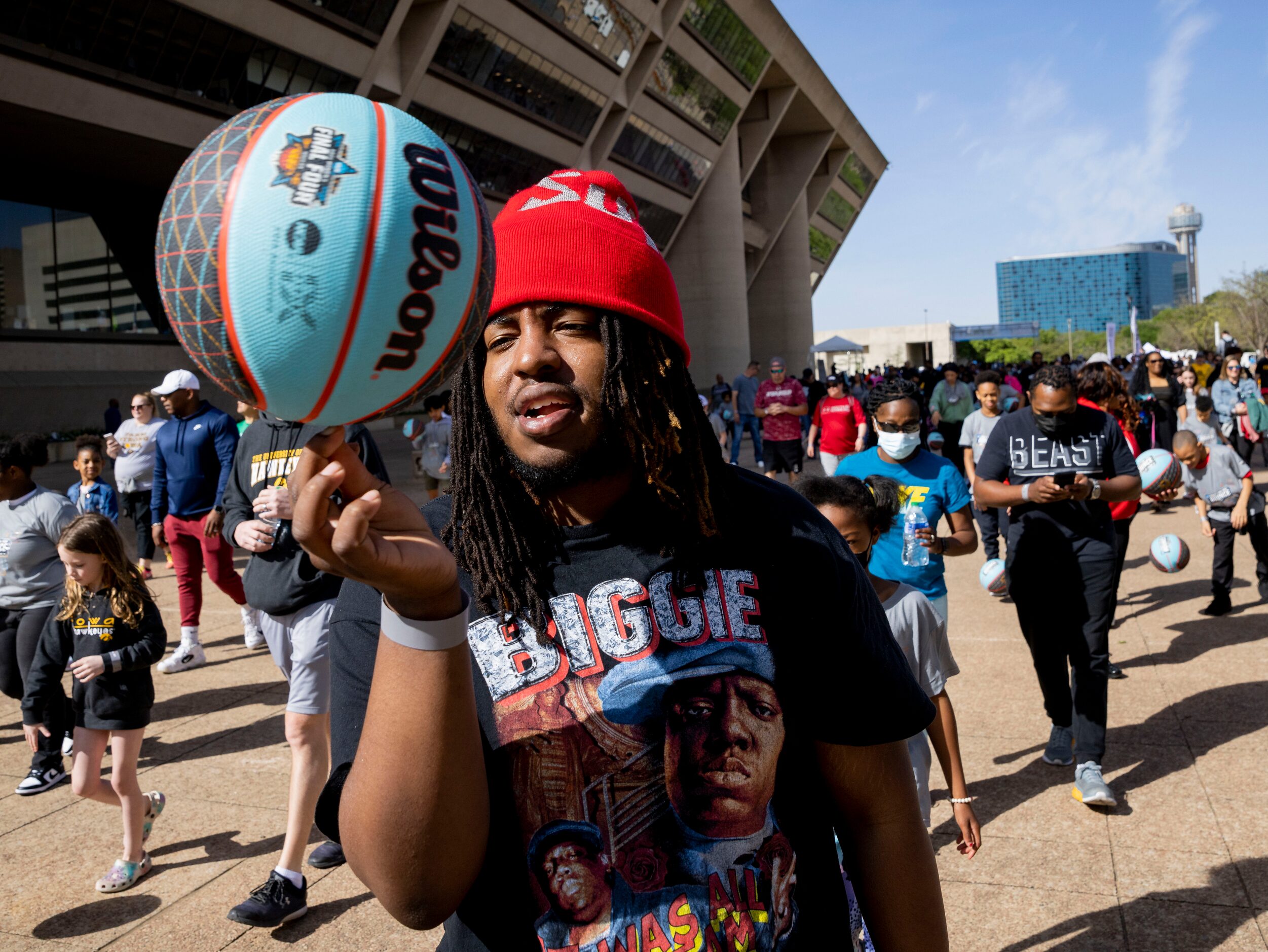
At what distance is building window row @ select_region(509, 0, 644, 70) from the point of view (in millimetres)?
30797

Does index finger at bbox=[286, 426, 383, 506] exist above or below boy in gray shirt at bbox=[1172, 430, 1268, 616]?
above

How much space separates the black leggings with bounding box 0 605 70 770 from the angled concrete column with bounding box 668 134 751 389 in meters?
39.7

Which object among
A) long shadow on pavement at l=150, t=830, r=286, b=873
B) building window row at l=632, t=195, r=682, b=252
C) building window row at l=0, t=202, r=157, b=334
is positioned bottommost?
long shadow on pavement at l=150, t=830, r=286, b=873

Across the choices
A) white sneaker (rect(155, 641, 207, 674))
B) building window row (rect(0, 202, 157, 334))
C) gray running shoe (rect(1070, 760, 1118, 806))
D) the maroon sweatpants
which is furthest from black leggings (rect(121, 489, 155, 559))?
building window row (rect(0, 202, 157, 334))

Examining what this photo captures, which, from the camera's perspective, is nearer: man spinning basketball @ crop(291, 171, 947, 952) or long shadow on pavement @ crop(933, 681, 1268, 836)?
man spinning basketball @ crop(291, 171, 947, 952)

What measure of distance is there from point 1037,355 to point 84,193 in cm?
2930

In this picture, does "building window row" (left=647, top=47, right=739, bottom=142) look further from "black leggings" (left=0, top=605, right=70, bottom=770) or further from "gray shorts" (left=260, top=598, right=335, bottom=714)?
"gray shorts" (left=260, top=598, right=335, bottom=714)

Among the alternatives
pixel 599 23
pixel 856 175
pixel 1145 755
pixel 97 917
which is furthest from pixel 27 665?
pixel 856 175

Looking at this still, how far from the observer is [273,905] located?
382cm

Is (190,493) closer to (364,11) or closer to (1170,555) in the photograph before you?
(1170,555)

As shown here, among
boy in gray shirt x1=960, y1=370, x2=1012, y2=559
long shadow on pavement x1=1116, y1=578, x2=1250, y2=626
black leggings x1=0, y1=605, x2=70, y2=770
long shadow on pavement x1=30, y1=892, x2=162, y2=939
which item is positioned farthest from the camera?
boy in gray shirt x1=960, y1=370, x2=1012, y2=559

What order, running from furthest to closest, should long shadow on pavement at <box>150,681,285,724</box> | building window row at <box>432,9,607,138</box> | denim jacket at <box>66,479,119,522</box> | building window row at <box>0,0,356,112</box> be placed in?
building window row at <box>432,9,607,138</box>, building window row at <box>0,0,356,112</box>, denim jacket at <box>66,479,119,522</box>, long shadow on pavement at <box>150,681,285,724</box>

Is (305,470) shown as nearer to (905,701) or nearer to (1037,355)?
(905,701)

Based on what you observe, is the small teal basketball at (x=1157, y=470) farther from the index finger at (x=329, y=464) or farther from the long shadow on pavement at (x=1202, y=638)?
the index finger at (x=329, y=464)
